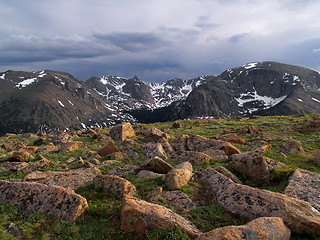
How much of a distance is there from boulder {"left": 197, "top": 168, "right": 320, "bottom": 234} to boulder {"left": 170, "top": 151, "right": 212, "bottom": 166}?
6228 millimetres

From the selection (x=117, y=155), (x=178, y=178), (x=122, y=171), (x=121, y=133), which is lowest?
→ (x=121, y=133)

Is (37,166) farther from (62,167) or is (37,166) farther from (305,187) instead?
(305,187)

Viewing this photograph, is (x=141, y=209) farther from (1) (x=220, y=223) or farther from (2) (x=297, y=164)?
(2) (x=297, y=164)

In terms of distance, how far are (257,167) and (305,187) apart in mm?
3488

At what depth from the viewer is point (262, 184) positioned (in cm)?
1561

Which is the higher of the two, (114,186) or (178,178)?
(178,178)

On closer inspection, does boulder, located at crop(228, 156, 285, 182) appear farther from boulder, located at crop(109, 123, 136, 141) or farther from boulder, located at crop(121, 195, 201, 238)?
boulder, located at crop(109, 123, 136, 141)

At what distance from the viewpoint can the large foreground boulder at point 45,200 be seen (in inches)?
446

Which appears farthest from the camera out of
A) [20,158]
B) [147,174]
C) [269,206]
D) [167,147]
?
[167,147]

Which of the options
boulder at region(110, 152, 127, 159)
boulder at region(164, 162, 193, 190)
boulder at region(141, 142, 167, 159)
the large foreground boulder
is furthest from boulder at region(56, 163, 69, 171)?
boulder at region(164, 162, 193, 190)

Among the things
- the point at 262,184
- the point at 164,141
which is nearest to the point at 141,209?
the point at 262,184

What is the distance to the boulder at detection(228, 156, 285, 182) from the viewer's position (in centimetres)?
1603

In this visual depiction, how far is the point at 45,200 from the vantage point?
11875 millimetres

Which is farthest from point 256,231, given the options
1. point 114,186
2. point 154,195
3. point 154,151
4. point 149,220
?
point 154,151
